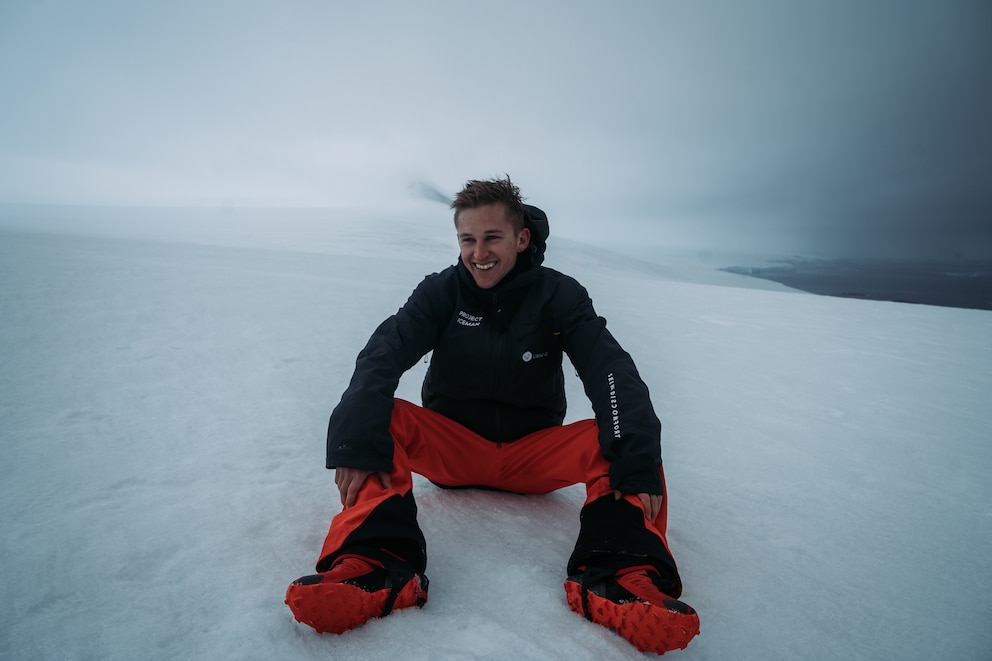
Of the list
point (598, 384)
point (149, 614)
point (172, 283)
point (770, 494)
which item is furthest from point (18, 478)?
point (172, 283)

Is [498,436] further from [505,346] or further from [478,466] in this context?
[505,346]

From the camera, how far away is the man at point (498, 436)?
1201 millimetres

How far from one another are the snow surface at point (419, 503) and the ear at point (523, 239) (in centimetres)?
102

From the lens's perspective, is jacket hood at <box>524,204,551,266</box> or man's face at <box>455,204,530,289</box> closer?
man's face at <box>455,204,530,289</box>

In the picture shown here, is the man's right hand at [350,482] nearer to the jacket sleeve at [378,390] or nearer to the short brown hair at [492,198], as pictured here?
the jacket sleeve at [378,390]

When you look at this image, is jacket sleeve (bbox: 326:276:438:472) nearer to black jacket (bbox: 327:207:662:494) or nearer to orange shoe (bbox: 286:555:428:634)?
black jacket (bbox: 327:207:662:494)

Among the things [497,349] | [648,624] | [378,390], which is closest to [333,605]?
[378,390]

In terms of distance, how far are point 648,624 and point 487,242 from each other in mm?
1306

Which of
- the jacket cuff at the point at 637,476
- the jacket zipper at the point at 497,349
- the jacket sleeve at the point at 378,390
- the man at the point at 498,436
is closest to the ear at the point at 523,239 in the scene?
the man at the point at 498,436

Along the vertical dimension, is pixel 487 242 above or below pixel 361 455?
above

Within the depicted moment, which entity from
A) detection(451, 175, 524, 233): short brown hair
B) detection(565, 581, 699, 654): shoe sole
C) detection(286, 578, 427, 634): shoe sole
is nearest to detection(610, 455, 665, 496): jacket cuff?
detection(565, 581, 699, 654): shoe sole

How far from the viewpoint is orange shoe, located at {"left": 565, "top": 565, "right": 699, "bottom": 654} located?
1072 millimetres

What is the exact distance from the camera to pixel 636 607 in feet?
3.66

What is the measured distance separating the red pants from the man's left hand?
0.05ft
